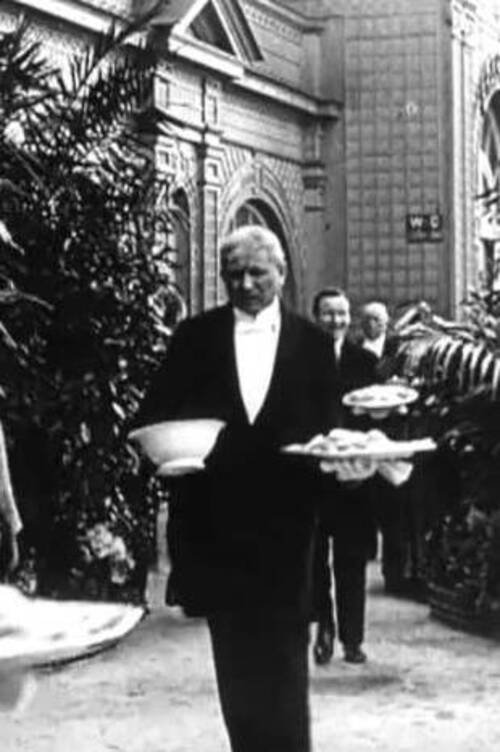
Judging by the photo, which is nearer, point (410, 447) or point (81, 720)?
point (410, 447)

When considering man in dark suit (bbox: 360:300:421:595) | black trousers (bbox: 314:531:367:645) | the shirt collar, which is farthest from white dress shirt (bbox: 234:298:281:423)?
man in dark suit (bbox: 360:300:421:595)

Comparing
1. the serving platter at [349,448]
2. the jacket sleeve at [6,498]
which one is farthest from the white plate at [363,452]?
the jacket sleeve at [6,498]

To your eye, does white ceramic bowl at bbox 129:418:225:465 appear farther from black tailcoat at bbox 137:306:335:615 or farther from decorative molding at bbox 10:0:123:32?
decorative molding at bbox 10:0:123:32

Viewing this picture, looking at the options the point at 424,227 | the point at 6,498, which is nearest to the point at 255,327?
the point at 6,498

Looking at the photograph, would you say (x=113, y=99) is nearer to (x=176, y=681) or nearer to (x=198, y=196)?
(x=176, y=681)

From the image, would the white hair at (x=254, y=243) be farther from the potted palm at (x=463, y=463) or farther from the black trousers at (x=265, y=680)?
the potted palm at (x=463, y=463)

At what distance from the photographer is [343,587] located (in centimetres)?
845

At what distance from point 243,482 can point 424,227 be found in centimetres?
1463

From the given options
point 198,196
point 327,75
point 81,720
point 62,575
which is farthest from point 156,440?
point 327,75

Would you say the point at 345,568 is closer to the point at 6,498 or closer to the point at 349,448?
the point at 349,448

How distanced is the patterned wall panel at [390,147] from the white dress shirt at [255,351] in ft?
46.6

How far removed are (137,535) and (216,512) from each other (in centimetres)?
409

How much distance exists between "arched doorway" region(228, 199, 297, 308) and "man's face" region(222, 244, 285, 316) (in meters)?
11.2

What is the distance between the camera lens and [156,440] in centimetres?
530
